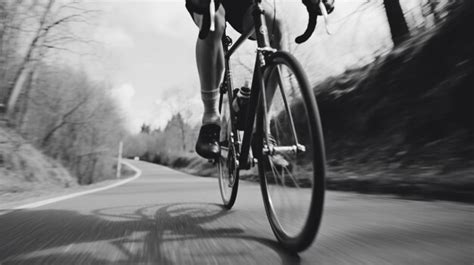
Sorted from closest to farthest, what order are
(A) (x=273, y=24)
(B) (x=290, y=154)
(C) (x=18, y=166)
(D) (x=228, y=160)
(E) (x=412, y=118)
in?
(B) (x=290, y=154)
(A) (x=273, y=24)
(D) (x=228, y=160)
(E) (x=412, y=118)
(C) (x=18, y=166)

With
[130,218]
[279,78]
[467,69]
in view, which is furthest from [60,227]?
[467,69]

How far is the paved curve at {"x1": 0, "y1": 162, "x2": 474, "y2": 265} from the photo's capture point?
1.37m

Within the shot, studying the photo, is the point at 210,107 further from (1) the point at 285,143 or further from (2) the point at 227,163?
(1) the point at 285,143

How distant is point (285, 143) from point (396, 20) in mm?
8108

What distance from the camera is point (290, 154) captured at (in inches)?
74.7

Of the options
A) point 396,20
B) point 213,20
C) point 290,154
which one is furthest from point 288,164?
point 396,20

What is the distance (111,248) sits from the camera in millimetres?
1541

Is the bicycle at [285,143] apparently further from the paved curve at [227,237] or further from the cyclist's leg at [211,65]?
the cyclist's leg at [211,65]

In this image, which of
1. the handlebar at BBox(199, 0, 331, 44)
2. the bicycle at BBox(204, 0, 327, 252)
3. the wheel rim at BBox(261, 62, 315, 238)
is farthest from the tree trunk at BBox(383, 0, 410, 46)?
the wheel rim at BBox(261, 62, 315, 238)

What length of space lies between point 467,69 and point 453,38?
4.16 ft

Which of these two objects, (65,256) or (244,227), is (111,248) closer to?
(65,256)

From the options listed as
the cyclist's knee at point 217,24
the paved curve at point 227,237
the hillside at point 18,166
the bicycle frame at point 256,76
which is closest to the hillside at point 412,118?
the paved curve at point 227,237

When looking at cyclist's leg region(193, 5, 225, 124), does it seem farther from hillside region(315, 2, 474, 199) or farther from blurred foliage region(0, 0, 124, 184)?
blurred foliage region(0, 0, 124, 184)

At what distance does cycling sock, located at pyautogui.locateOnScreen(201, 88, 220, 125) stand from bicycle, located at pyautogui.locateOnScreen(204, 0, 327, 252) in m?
0.67
